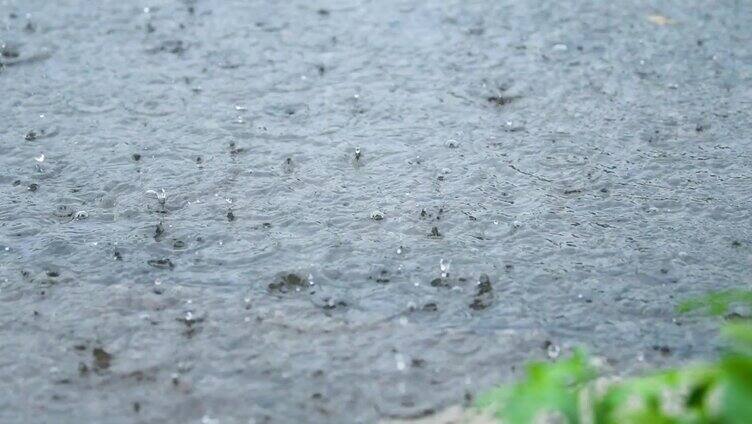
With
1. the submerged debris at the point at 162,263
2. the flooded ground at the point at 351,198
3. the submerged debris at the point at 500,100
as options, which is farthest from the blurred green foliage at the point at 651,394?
the submerged debris at the point at 500,100

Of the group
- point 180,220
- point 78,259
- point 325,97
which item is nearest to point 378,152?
point 325,97

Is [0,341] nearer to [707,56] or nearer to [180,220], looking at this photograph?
[180,220]

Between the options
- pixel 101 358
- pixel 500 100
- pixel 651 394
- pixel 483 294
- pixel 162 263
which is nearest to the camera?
pixel 651 394

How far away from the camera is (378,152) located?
371 cm

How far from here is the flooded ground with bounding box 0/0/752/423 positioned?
105 inches

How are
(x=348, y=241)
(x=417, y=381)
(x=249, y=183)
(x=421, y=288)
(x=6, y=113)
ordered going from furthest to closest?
(x=6, y=113), (x=249, y=183), (x=348, y=241), (x=421, y=288), (x=417, y=381)

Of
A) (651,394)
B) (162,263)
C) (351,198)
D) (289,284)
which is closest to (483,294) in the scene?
(289,284)

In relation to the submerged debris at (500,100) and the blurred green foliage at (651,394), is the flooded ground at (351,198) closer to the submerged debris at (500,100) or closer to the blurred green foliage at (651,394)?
the submerged debris at (500,100)

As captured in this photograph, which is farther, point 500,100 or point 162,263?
point 500,100

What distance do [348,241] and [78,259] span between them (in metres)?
0.79

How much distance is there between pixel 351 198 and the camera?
342cm

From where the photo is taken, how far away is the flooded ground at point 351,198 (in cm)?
266

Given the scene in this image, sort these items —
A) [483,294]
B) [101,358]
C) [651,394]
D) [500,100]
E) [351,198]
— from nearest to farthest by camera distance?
[651,394]
[101,358]
[483,294]
[351,198]
[500,100]

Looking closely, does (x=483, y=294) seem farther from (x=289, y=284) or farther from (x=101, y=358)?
(x=101, y=358)
